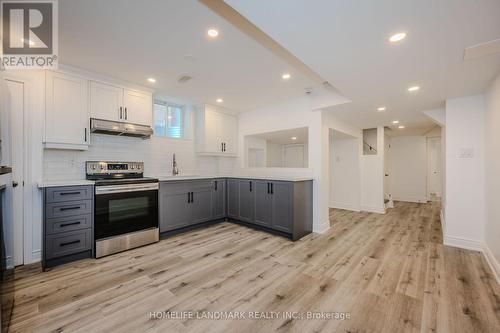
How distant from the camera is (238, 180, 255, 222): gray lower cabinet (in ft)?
13.6

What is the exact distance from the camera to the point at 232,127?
203 inches

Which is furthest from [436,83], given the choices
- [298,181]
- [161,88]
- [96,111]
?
[96,111]

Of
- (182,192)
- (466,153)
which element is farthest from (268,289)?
(466,153)

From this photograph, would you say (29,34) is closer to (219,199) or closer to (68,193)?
(68,193)

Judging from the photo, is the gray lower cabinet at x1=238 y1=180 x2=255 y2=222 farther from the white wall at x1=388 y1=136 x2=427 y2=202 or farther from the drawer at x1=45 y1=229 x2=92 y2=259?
the white wall at x1=388 y1=136 x2=427 y2=202

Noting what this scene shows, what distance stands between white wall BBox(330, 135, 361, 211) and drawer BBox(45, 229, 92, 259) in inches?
215

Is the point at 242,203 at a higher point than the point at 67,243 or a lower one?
higher

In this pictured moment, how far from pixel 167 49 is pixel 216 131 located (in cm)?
244

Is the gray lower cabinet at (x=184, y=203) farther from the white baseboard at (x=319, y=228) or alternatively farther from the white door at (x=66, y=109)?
the white baseboard at (x=319, y=228)

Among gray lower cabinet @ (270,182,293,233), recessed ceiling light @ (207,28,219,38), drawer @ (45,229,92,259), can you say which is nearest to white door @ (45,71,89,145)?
drawer @ (45,229,92,259)

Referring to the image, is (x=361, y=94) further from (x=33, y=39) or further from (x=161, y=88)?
(x=33, y=39)

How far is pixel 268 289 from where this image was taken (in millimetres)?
2133

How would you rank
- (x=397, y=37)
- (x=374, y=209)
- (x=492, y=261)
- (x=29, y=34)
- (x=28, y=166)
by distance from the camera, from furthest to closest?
(x=374, y=209), (x=28, y=166), (x=492, y=261), (x=29, y=34), (x=397, y=37)

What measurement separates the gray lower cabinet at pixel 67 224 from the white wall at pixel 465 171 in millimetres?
5290
